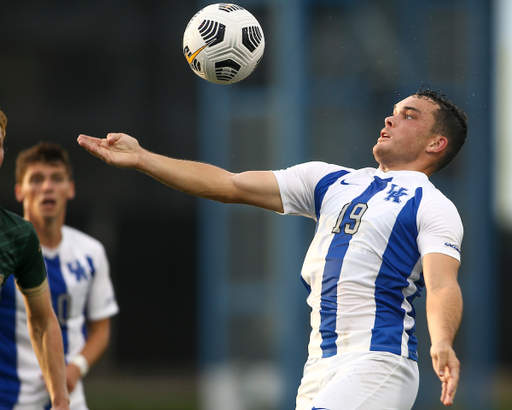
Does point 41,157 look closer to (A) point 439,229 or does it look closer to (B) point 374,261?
(B) point 374,261

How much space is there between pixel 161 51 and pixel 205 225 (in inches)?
Result: 174

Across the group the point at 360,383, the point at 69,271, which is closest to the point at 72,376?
the point at 69,271

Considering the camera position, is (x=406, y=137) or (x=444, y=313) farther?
(x=406, y=137)

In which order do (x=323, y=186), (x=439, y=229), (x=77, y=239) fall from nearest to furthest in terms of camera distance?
1. (x=439, y=229)
2. (x=323, y=186)
3. (x=77, y=239)

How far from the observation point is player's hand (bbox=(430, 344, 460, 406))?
3412 millimetres

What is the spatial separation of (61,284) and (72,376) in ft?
2.25

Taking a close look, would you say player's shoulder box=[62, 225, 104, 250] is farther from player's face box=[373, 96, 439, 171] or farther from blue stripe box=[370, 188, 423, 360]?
blue stripe box=[370, 188, 423, 360]

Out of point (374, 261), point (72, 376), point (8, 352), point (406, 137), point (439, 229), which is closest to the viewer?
point (439, 229)

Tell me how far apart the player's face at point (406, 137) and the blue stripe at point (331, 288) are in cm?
42

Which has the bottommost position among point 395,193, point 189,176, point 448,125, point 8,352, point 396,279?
point 8,352

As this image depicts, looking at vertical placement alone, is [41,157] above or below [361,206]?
above

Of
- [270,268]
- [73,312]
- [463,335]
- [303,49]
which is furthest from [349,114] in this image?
[73,312]

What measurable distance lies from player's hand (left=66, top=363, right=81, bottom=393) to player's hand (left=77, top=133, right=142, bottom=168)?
2.27m

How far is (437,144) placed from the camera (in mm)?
4562
